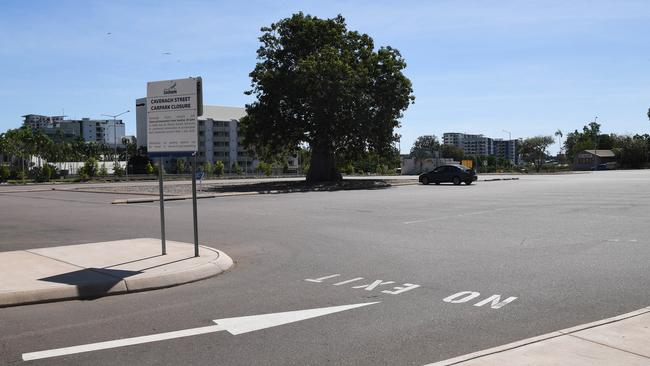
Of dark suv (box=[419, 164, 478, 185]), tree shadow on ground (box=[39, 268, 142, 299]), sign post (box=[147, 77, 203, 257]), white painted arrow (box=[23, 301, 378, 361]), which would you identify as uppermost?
sign post (box=[147, 77, 203, 257])

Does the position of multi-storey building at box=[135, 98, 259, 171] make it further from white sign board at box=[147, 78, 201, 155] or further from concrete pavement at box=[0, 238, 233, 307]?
white sign board at box=[147, 78, 201, 155]

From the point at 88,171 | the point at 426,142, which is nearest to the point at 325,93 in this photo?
the point at 88,171

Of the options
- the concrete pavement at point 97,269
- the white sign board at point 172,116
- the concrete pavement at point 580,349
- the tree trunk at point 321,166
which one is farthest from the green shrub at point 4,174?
the concrete pavement at point 580,349

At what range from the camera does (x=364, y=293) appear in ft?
24.1

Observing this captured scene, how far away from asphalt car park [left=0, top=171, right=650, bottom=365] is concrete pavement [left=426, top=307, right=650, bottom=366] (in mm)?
284

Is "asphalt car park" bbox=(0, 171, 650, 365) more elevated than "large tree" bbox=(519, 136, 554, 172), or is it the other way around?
"large tree" bbox=(519, 136, 554, 172)

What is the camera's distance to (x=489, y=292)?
729cm

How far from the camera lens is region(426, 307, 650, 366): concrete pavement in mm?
4645

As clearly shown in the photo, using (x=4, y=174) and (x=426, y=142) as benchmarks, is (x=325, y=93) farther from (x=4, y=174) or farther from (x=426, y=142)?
(x=426, y=142)

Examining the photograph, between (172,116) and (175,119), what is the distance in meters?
0.09

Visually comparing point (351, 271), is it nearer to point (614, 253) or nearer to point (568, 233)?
point (614, 253)

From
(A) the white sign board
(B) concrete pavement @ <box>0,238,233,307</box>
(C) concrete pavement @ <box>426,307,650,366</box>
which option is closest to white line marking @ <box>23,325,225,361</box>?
(B) concrete pavement @ <box>0,238,233,307</box>

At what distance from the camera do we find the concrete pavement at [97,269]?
7215mm

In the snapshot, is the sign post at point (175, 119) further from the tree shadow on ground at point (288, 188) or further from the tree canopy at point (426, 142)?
the tree canopy at point (426, 142)
